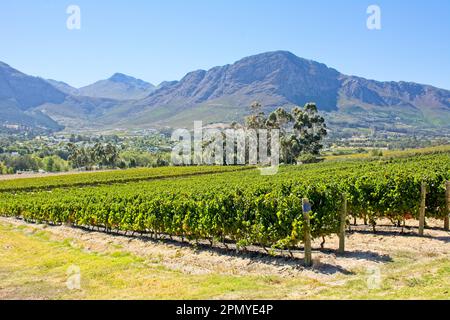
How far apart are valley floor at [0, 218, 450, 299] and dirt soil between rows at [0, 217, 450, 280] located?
3 centimetres

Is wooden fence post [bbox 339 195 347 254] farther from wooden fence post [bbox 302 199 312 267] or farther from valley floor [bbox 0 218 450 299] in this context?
wooden fence post [bbox 302 199 312 267]

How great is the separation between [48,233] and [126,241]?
9.77 meters

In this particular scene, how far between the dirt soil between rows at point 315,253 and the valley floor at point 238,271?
0.11 feet

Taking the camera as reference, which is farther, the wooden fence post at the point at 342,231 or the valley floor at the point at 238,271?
the wooden fence post at the point at 342,231

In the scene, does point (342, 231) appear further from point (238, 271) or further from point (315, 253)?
point (238, 271)

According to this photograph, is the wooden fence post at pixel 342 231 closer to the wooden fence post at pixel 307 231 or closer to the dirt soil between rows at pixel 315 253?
the dirt soil between rows at pixel 315 253

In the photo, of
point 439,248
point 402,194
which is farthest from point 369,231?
point 439,248

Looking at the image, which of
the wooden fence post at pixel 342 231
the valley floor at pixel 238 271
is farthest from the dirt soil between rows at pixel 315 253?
the wooden fence post at pixel 342 231

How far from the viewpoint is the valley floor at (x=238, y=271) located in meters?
11.2

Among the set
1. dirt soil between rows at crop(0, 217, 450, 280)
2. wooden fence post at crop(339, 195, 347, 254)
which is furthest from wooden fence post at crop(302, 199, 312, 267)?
wooden fence post at crop(339, 195, 347, 254)

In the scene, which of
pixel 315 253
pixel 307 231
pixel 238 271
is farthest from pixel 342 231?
pixel 238 271
